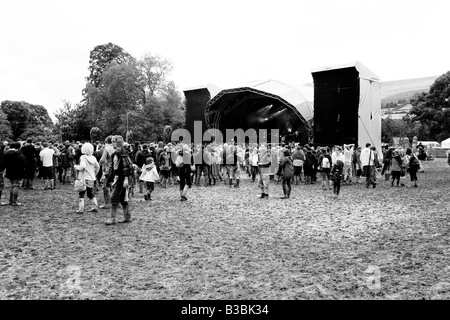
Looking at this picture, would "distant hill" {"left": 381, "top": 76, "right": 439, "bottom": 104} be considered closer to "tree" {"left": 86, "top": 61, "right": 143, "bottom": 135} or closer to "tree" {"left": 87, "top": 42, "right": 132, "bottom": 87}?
"tree" {"left": 87, "top": 42, "right": 132, "bottom": 87}

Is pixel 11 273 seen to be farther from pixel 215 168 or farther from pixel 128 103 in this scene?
pixel 128 103

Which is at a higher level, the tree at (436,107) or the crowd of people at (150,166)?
the tree at (436,107)

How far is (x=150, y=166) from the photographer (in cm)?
1153

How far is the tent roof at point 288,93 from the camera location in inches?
1085

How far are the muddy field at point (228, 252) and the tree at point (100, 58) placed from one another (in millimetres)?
49564

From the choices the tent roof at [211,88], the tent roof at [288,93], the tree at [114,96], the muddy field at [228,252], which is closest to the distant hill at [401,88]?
the tree at [114,96]

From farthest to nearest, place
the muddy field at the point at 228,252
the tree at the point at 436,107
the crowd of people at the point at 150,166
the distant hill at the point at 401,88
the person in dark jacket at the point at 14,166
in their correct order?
the distant hill at the point at 401,88 → the tree at the point at 436,107 → the person in dark jacket at the point at 14,166 → the crowd of people at the point at 150,166 → the muddy field at the point at 228,252

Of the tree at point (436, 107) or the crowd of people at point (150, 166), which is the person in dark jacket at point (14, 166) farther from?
the tree at point (436, 107)

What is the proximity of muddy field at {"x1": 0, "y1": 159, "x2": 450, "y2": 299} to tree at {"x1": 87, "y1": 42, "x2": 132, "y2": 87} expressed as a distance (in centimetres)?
4956

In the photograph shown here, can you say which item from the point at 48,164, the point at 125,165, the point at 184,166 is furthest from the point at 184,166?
the point at 48,164

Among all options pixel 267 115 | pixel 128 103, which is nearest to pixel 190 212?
pixel 267 115

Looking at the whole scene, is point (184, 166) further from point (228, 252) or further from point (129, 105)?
point (129, 105)

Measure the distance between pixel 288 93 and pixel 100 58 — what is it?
124ft

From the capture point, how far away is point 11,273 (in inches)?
200
